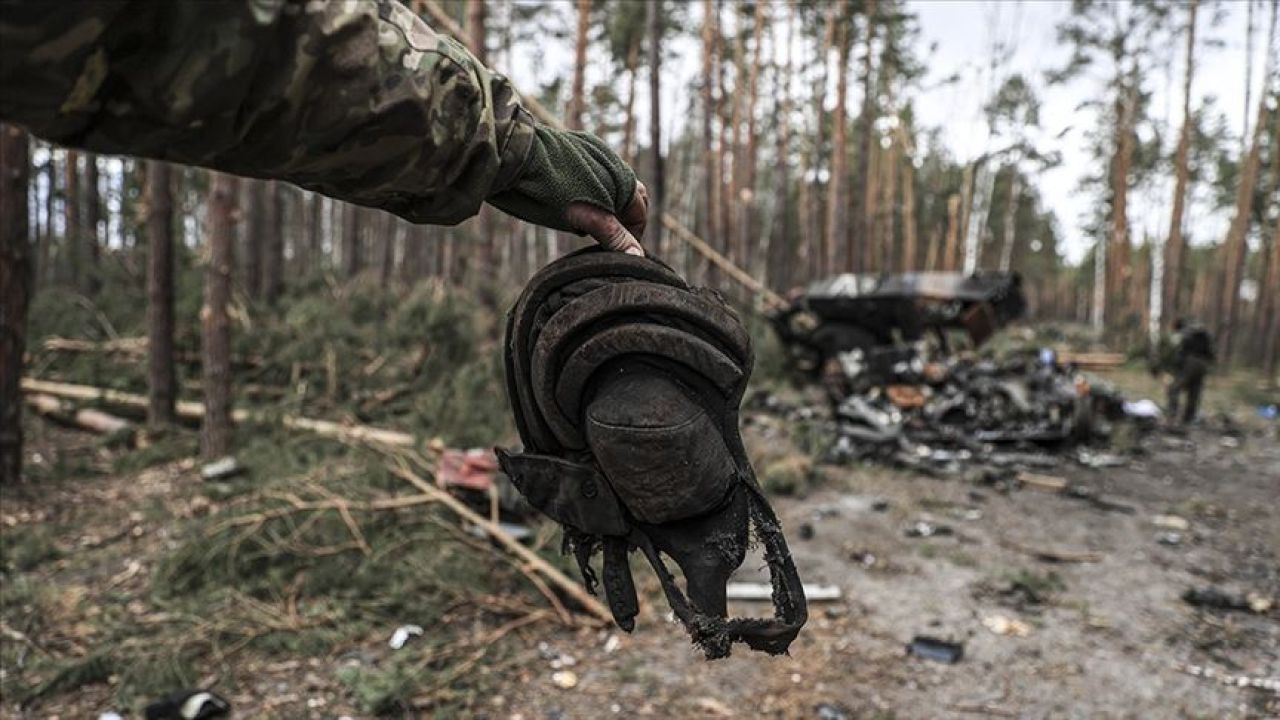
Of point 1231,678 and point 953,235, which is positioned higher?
point 953,235

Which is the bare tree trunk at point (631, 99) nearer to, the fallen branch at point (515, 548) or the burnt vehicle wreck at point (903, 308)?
the burnt vehicle wreck at point (903, 308)

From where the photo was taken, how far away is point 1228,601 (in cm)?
502

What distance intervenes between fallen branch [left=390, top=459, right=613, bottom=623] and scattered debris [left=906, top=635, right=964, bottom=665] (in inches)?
66.2

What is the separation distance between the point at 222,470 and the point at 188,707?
330cm

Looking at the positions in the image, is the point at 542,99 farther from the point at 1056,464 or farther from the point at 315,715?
the point at 315,715

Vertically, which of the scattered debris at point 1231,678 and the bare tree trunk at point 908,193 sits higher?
the bare tree trunk at point 908,193

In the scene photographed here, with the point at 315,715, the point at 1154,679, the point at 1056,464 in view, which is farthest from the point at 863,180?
the point at 315,715

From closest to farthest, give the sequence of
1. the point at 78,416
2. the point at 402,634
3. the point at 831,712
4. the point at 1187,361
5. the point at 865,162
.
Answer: the point at 831,712
the point at 402,634
the point at 78,416
the point at 1187,361
the point at 865,162

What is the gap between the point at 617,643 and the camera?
4277 mm

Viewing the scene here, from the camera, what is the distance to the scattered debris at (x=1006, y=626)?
4.53 m

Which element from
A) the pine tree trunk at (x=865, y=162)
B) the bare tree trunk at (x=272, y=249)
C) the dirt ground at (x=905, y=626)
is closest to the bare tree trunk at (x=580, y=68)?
the bare tree trunk at (x=272, y=249)

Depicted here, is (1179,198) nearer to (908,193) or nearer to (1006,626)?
(908,193)

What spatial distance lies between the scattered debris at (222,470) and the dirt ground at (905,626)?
6.6 inches

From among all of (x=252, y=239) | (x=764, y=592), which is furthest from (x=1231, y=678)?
(x=252, y=239)
